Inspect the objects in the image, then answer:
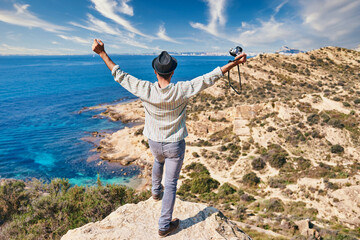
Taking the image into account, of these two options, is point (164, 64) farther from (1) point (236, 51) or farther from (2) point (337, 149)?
(2) point (337, 149)

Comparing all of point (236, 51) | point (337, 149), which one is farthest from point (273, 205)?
point (236, 51)

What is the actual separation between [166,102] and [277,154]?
28.9 meters

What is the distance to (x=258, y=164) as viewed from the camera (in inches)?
1089

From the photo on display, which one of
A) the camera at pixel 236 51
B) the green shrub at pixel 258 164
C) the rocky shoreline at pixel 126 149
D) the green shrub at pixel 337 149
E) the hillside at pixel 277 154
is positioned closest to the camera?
the camera at pixel 236 51

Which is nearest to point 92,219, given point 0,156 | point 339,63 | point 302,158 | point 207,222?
point 207,222

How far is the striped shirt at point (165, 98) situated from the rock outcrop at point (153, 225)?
217cm

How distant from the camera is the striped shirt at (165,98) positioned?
2926 mm

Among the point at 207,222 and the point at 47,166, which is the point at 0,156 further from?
the point at 207,222

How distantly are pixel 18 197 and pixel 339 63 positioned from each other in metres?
81.5

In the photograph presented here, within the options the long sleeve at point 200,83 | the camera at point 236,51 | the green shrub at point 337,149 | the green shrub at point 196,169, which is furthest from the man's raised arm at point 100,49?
the green shrub at point 337,149

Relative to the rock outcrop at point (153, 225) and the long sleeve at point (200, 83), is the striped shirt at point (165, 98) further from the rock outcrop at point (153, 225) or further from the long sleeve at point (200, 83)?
the rock outcrop at point (153, 225)

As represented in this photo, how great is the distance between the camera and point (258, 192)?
23312mm

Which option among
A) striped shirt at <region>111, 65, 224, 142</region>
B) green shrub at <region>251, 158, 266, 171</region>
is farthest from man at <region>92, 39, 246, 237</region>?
green shrub at <region>251, 158, 266, 171</region>

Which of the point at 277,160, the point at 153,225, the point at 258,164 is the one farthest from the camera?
the point at 258,164
